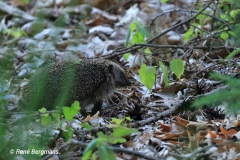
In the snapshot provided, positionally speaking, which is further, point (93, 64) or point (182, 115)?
point (93, 64)

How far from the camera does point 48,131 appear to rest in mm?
3498

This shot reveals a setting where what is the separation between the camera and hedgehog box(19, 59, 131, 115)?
5395 millimetres

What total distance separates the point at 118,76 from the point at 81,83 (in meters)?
0.71

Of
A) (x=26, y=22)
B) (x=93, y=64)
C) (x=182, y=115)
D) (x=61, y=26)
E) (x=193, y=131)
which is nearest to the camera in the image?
(x=61, y=26)

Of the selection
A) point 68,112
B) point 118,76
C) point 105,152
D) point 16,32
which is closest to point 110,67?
point 118,76

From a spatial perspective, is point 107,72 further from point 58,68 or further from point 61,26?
point 61,26

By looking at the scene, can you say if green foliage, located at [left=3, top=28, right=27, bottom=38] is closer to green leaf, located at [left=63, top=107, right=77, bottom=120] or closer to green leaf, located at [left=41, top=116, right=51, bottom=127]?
green leaf, located at [left=41, top=116, right=51, bottom=127]

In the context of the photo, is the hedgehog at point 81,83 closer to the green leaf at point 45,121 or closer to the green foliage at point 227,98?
the green leaf at point 45,121

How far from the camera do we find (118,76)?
632cm

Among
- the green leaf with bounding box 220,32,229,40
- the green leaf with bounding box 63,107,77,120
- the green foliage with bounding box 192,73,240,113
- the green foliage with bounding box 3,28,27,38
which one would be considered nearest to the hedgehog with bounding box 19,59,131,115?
the green leaf with bounding box 220,32,229,40

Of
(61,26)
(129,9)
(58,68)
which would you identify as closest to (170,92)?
(58,68)

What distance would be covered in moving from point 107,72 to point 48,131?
2.80 meters

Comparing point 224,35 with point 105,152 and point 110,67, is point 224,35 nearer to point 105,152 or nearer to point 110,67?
point 110,67

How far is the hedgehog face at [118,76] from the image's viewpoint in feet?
20.7
